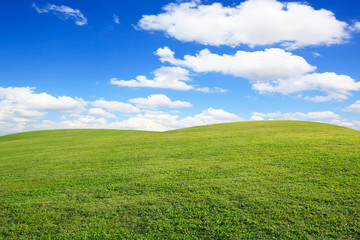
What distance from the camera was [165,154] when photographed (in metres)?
13.7

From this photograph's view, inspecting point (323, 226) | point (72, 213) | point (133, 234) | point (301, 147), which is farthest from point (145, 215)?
point (301, 147)

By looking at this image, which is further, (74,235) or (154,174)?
(154,174)

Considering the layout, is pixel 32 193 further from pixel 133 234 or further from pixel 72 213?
pixel 133 234

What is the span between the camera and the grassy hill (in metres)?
5.82

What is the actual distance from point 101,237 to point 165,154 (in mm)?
8167

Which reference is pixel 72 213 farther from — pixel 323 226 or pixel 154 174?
pixel 323 226

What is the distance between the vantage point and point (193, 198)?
727cm

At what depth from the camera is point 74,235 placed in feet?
19.0

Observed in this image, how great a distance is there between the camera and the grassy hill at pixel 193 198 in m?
5.82

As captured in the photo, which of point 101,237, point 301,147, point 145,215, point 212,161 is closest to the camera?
point 101,237

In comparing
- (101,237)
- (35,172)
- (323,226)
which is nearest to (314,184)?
(323,226)

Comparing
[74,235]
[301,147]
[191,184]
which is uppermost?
[301,147]

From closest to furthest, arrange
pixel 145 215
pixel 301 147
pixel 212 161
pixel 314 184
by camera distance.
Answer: pixel 145 215 → pixel 314 184 → pixel 212 161 → pixel 301 147

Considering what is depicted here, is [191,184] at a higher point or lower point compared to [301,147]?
lower
